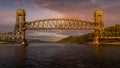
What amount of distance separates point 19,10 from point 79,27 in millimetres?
48850

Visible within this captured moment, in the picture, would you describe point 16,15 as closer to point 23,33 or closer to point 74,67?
point 23,33

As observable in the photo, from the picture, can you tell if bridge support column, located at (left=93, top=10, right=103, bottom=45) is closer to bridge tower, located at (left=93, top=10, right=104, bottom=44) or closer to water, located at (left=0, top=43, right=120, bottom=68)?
bridge tower, located at (left=93, top=10, right=104, bottom=44)

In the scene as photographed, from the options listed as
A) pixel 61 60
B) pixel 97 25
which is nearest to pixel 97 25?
pixel 97 25

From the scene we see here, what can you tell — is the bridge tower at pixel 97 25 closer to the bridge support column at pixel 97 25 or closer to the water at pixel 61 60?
the bridge support column at pixel 97 25

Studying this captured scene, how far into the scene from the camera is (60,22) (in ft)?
581

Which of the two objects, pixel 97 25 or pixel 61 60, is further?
pixel 97 25

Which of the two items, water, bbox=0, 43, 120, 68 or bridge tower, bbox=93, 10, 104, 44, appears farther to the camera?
bridge tower, bbox=93, 10, 104, 44

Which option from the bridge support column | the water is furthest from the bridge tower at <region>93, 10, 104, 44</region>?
the water

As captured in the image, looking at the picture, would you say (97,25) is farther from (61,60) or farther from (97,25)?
(61,60)

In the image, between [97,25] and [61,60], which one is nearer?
[61,60]

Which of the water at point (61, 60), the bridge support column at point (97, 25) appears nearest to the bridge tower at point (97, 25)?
the bridge support column at point (97, 25)

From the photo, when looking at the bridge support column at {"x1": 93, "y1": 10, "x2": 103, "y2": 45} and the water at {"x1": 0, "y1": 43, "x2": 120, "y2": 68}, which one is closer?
the water at {"x1": 0, "y1": 43, "x2": 120, "y2": 68}

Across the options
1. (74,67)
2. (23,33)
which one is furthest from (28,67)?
(23,33)

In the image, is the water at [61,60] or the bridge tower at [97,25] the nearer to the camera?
the water at [61,60]
